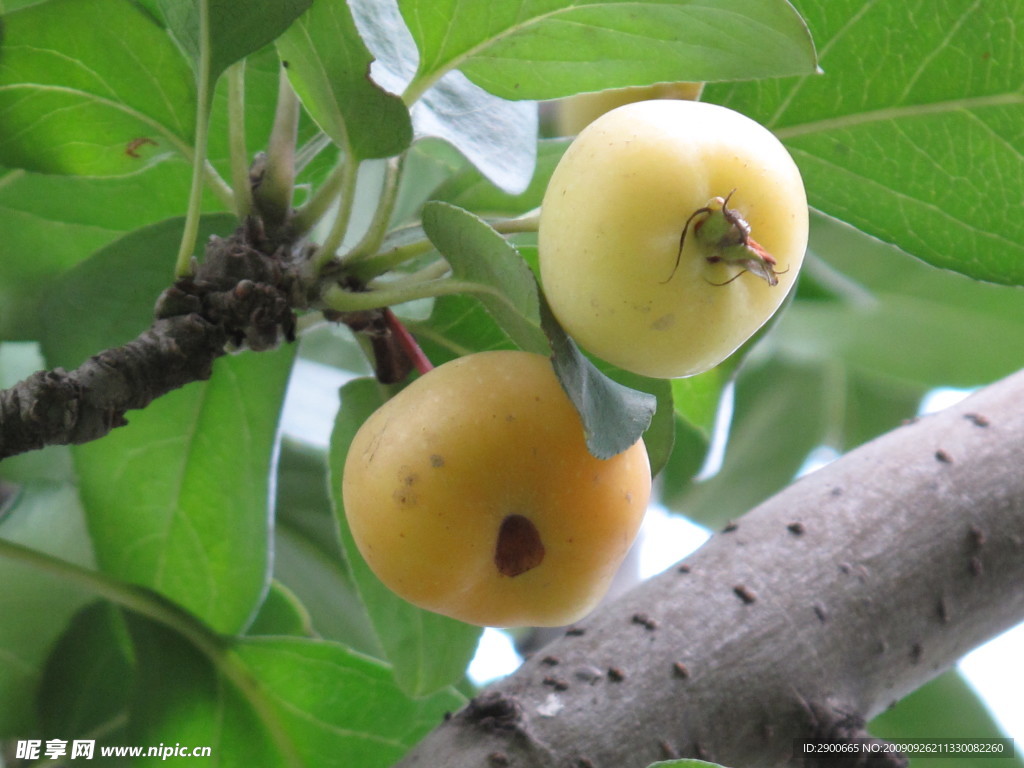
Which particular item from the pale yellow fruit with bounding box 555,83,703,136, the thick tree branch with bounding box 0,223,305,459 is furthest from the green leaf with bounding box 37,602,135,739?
the pale yellow fruit with bounding box 555,83,703,136

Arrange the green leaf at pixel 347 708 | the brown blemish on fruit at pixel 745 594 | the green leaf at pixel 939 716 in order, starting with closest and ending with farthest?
the brown blemish on fruit at pixel 745 594 < the green leaf at pixel 347 708 < the green leaf at pixel 939 716

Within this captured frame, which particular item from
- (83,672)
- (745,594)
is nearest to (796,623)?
(745,594)

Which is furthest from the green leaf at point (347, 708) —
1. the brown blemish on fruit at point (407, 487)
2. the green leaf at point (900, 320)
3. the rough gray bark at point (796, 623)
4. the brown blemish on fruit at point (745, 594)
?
the green leaf at point (900, 320)

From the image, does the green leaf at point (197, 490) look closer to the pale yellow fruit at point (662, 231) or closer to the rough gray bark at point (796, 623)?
the rough gray bark at point (796, 623)

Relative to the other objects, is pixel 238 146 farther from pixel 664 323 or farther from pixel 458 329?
pixel 664 323

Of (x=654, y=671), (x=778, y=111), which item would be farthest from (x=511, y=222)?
(x=654, y=671)

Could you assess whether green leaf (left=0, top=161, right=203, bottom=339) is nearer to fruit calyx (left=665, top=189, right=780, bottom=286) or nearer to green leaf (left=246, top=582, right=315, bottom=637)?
green leaf (left=246, top=582, right=315, bottom=637)

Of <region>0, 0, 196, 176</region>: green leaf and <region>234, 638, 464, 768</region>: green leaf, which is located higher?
<region>0, 0, 196, 176</region>: green leaf
